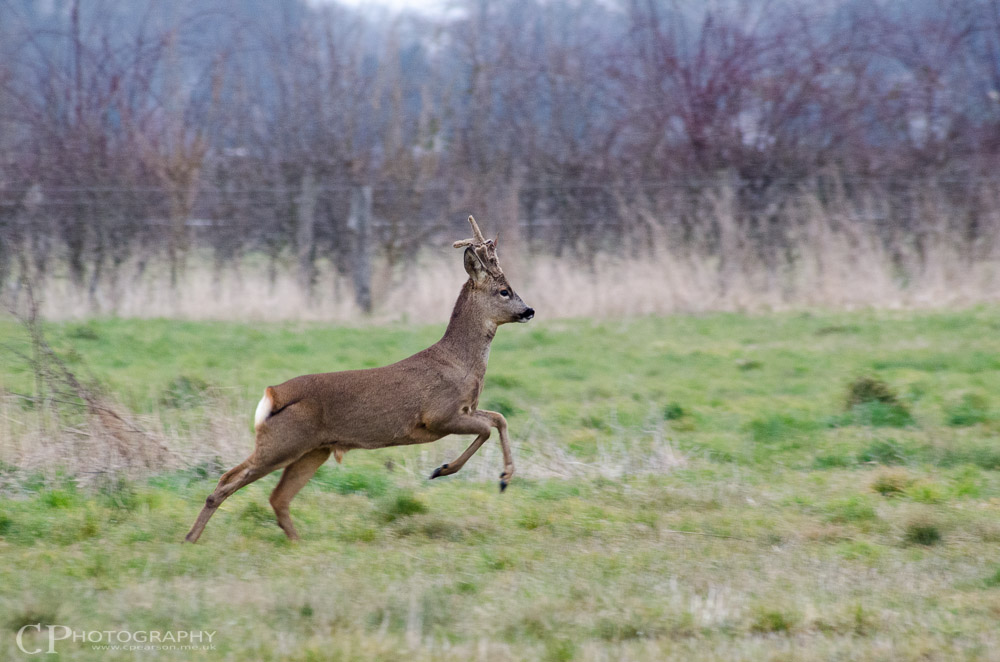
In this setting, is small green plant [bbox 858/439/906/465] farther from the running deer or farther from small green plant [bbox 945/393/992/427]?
the running deer

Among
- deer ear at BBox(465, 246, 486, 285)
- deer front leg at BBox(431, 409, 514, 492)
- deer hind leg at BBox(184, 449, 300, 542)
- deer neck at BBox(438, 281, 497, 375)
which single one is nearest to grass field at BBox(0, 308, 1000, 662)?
deer hind leg at BBox(184, 449, 300, 542)

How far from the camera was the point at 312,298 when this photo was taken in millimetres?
17875

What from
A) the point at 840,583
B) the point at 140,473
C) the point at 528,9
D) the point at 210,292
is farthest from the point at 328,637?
the point at 528,9

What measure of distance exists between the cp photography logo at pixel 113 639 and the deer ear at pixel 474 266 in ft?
10.4

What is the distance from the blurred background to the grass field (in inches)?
234

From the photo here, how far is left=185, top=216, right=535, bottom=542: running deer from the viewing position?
6.30 metres

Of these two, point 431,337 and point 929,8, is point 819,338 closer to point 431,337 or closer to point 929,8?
point 431,337

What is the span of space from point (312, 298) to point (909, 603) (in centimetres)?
1377

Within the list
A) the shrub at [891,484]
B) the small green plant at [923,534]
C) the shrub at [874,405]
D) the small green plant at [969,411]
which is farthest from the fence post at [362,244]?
the small green plant at [923,534]

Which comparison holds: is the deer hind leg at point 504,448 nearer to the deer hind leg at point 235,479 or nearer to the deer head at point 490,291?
the deer head at point 490,291

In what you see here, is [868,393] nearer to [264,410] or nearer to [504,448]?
[504,448]

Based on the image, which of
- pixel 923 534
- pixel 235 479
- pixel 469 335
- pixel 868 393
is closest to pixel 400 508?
pixel 235 479

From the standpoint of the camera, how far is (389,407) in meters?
6.56

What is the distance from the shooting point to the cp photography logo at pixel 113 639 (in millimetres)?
4285
